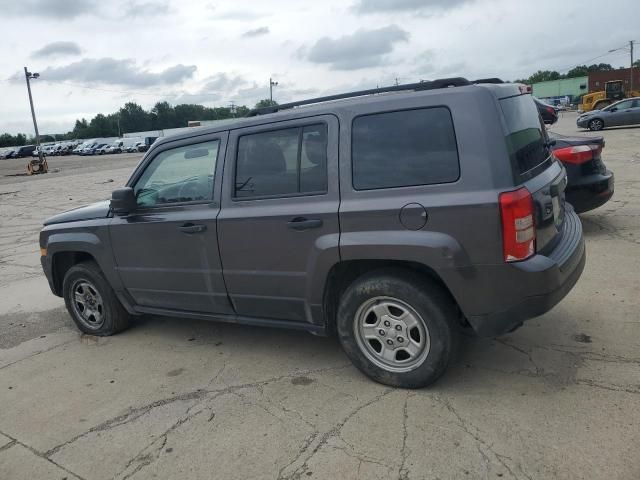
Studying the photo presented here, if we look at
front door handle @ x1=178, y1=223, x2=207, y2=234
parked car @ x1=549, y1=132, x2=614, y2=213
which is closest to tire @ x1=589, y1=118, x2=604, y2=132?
parked car @ x1=549, y1=132, x2=614, y2=213

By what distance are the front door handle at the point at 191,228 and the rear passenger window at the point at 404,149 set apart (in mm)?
1297

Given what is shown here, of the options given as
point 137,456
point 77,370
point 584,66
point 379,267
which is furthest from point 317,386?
point 584,66

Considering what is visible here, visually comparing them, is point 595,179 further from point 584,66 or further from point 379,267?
point 584,66

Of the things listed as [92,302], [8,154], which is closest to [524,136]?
[92,302]

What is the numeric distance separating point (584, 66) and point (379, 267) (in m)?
132

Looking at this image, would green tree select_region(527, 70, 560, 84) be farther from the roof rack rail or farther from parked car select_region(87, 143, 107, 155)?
the roof rack rail

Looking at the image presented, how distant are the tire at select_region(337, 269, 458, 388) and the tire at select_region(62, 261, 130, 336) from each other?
8.02 ft

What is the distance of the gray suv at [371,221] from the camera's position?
3021 mm

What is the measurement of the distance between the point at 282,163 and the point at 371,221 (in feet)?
2.75

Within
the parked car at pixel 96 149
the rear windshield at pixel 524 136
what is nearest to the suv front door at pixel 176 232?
the rear windshield at pixel 524 136

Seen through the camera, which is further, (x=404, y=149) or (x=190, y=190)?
(x=190, y=190)

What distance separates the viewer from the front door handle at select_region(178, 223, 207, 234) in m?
3.97

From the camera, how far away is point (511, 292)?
3.02 meters

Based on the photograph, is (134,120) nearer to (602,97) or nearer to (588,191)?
(602,97)
